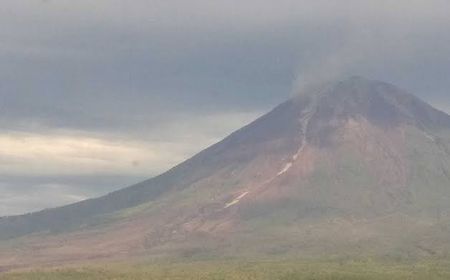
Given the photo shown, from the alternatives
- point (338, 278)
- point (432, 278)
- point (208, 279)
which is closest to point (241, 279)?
point (208, 279)

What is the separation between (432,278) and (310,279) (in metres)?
25.3

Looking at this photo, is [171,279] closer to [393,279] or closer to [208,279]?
[208,279]

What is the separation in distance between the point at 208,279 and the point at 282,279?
15396mm

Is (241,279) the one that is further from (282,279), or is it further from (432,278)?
(432,278)

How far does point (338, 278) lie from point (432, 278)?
63.6 ft

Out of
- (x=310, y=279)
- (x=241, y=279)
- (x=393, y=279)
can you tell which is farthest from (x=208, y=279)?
(x=393, y=279)

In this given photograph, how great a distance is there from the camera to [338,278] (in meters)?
198

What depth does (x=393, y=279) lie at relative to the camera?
19650 cm

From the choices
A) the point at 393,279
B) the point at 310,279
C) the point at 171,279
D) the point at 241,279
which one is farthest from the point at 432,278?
the point at 171,279

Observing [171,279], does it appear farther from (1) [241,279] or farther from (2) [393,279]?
(2) [393,279]

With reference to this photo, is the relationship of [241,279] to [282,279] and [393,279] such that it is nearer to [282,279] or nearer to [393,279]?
[282,279]

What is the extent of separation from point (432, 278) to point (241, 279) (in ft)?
129

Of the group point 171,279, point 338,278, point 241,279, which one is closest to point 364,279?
point 338,278

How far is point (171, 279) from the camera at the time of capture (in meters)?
199
